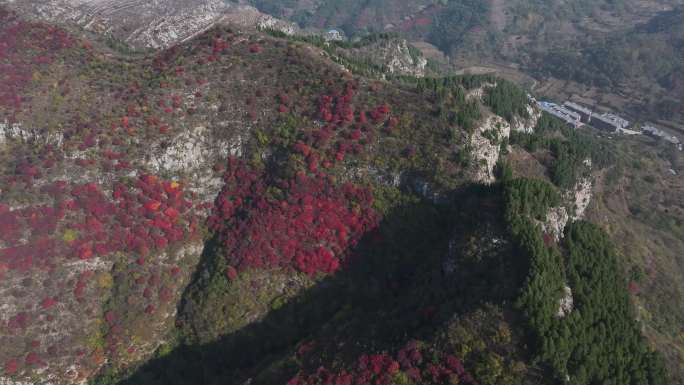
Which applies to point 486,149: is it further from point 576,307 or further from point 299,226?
point 299,226

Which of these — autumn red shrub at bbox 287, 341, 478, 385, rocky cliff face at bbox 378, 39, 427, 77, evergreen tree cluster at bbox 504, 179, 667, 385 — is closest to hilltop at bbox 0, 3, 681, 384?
autumn red shrub at bbox 287, 341, 478, 385

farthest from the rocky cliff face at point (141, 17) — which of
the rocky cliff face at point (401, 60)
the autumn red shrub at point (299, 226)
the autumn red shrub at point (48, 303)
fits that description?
the autumn red shrub at point (48, 303)

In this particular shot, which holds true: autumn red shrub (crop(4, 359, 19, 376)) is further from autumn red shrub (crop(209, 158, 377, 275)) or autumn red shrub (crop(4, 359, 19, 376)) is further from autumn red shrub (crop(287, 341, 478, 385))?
autumn red shrub (crop(287, 341, 478, 385))

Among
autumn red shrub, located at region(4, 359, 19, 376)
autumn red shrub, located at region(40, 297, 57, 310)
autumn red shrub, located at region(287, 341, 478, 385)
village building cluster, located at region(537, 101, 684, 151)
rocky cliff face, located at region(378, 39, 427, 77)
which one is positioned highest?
rocky cliff face, located at region(378, 39, 427, 77)

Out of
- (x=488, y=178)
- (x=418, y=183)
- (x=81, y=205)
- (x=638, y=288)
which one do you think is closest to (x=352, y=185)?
(x=418, y=183)

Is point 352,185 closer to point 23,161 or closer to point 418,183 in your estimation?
point 418,183

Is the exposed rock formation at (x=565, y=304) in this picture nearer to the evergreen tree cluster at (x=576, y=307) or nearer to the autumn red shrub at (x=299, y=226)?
the evergreen tree cluster at (x=576, y=307)

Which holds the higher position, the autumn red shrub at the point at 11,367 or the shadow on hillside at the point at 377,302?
the shadow on hillside at the point at 377,302

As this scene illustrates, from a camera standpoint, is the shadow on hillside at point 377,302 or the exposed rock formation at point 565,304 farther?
the shadow on hillside at point 377,302

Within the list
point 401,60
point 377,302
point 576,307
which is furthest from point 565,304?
point 401,60

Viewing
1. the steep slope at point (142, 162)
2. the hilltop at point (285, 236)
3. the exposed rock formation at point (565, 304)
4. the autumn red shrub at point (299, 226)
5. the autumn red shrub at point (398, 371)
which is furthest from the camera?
the autumn red shrub at point (299, 226)
